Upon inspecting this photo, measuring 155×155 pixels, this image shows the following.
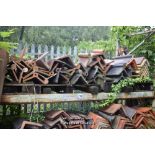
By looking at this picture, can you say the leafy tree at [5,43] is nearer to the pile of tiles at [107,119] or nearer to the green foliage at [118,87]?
the pile of tiles at [107,119]

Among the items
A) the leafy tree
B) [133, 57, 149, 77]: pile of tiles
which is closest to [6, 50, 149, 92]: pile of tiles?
[133, 57, 149, 77]: pile of tiles

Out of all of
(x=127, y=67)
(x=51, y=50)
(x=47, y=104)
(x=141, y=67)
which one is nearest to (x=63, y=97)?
(x=47, y=104)

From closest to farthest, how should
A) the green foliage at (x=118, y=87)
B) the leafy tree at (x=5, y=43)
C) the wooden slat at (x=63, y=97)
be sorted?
the leafy tree at (x=5, y=43) → the wooden slat at (x=63, y=97) → the green foliage at (x=118, y=87)

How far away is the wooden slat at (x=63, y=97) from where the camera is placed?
3043 millimetres

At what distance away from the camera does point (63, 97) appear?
3191 mm

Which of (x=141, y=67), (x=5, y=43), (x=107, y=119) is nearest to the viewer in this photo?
(x=5, y=43)

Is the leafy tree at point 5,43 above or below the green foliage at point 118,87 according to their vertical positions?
above

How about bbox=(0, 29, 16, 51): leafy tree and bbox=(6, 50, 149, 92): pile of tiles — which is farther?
bbox=(6, 50, 149, 92): pile of tiles

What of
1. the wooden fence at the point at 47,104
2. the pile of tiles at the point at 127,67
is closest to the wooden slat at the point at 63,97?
the wooden fence at the point at 47,104

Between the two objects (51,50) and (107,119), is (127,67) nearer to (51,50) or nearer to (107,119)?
(107,119)

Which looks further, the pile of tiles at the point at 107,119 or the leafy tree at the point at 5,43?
the pile of tiles at the point at 107,119

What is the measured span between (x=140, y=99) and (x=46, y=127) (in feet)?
3.30

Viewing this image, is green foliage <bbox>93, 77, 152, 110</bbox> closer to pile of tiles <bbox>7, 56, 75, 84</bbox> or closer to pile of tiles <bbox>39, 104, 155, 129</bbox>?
pile of tiles <bbox>39, 104, 155, 129</bbox>

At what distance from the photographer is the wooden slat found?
3.04 metres
